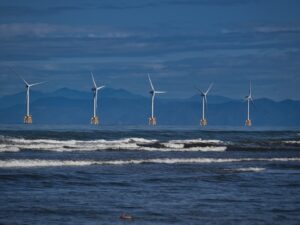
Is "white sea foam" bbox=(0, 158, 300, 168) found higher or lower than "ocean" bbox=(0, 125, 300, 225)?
higher

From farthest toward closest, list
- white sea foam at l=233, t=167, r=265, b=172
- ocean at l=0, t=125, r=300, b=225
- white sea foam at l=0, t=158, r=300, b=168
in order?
white sea foam at l=0, t=158, r=300, b=168
white sea foam at l=233, t=167, r=265, b=172
ocean at l=0, t=125, r=300, b=225

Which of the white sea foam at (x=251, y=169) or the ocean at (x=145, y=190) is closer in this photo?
the ocean at (x=145, y=190)

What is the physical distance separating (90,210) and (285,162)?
29.8m

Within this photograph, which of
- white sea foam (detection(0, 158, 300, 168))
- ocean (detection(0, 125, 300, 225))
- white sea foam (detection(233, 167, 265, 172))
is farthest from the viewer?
white sea foam (detection(0, 158, 300, 168))

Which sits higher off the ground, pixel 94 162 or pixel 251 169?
pixel 94 162

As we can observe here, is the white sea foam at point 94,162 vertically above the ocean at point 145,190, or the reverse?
the white sea foam at point 94,162

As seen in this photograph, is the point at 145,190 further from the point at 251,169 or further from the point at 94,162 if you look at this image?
the point at 94,162

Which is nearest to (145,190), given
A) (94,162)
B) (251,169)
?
(251,169)

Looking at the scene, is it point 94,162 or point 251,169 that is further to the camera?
point 94,162

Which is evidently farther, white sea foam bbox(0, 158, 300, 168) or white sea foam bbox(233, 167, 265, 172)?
white sea foam bbox(0, 158, 300, 168)

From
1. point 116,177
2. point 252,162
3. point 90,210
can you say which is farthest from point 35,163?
point 90,210

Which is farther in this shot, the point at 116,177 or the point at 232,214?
the point at 116,177

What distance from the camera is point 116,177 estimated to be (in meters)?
43.5

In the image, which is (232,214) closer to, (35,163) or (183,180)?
(183,180)
